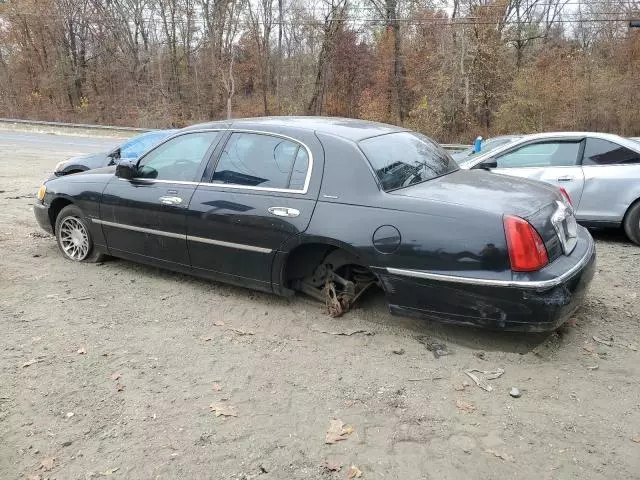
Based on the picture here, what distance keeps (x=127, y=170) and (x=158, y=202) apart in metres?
0.51

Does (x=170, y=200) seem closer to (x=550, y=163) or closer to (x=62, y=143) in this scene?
(x=550, y=163)

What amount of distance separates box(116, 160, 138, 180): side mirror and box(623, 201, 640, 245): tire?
216 inches

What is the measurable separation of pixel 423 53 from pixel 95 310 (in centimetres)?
2872

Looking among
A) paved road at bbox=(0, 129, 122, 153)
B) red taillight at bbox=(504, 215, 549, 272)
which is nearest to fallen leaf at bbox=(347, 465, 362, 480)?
red taillight at bbox=(504, 215, 549, 272)

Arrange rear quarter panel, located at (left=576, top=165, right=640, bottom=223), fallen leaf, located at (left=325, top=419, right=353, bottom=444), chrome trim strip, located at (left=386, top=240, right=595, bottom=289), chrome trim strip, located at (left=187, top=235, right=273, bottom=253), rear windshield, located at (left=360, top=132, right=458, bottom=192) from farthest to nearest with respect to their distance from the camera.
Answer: rear quarter panel, located at (left=576, top=165, right=640, bottom=223) → chrome trim strip, located at (left=187, top=235, right=273, bottom=253) → rear windshield, located at (left=360, top=132, right=458, bottom=192) → chrome trim strip, located at (left=386, top=240, right=595, bottom=289) → fallen leaf, located at (left=325, top=419, right=353, bottom=444)

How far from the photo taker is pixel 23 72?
3662 cm

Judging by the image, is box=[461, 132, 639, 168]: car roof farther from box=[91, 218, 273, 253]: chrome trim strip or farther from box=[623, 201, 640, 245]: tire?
box=[91, 218, 273, 253]: chrome trim strip

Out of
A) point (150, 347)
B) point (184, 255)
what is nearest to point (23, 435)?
point (150, 347)

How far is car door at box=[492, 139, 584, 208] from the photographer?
6516 mm

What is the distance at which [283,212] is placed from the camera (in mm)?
4215

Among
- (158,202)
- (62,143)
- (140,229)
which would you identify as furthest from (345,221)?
(62,143)

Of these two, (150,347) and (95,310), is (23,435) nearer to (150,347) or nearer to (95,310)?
(150,347)

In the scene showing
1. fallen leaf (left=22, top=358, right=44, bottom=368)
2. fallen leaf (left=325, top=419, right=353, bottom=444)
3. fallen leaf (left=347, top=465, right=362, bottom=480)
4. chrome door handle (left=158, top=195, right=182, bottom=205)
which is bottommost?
fallen leaf (left=347, top=465, right=362, bottom=480)

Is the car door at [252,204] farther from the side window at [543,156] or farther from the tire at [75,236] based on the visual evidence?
the side window at [543,156]
